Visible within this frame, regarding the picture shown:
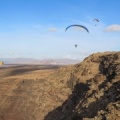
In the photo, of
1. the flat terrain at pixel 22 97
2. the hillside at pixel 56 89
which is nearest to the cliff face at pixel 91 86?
the hillside at pixel 56 89

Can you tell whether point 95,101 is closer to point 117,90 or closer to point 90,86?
point 117,90

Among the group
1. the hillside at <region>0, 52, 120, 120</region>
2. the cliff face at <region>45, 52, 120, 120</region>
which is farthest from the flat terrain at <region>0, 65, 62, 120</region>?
the cliff face at <region>45, 52, 120, 120</region>

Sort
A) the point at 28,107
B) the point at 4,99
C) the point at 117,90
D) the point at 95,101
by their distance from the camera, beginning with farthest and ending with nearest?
the point at 4,99
the point at 28,107
the point at 95,101
the point at 117,90

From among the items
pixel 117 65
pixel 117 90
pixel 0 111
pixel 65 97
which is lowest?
pixel 0 111

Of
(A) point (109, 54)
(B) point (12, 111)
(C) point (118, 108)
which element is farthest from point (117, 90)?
(B) point (12, 111)

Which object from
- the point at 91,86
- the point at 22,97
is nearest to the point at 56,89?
the point at 22,97

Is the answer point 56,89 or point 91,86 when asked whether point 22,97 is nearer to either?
point 56,89

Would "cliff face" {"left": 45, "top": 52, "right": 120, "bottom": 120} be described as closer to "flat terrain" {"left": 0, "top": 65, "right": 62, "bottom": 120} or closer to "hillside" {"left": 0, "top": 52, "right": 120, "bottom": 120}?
"hillside" {"left": 0, "top": 52, "right": 120, "bottom": 120}

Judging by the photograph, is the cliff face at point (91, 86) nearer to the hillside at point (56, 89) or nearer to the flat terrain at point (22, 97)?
the hillside at point (56, 89)

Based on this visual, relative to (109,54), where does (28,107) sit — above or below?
below
